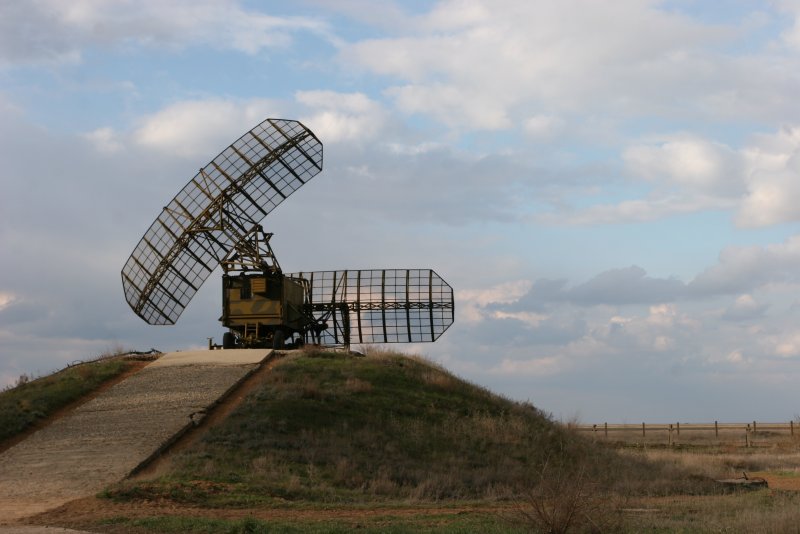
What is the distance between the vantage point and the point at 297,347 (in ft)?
127

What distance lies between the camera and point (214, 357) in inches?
1380

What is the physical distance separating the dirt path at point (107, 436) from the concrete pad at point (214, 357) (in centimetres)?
32

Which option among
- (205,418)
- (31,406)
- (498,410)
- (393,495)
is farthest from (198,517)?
(498,410)

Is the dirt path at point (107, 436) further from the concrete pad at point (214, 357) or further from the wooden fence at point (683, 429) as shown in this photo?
the wooden fence at point (683, 429)

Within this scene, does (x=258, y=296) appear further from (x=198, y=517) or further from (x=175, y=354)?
(x=198, y=517)

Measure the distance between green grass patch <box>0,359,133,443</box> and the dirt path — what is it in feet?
2.86

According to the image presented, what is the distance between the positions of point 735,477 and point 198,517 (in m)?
18.3

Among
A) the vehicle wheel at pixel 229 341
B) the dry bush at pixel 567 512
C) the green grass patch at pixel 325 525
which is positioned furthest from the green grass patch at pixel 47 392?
the dry bush at pixel 567 512

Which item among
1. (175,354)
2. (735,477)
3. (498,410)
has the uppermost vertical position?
(175,354)

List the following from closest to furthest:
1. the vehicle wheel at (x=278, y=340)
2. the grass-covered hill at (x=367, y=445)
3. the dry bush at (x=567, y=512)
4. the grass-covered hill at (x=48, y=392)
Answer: the dry bush at (x=567, y=512), the grass-covered hill at (x=367, y=445), the grass-covered hill at (x=48, y=392), the vehicle wheel at (x=278, y=340)

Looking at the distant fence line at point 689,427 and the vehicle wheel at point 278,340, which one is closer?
the vehicle wheel at point 278,340

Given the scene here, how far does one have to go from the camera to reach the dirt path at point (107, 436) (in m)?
21.1

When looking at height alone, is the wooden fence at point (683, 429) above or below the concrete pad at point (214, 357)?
below

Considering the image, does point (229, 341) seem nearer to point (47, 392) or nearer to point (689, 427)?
point (47, 392)
